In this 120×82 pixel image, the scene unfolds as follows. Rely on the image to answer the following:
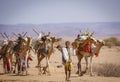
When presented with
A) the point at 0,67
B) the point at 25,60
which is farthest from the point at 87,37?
the point at 0,67

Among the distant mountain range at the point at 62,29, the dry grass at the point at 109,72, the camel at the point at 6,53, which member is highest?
the distant mountain range at the point at 62,29

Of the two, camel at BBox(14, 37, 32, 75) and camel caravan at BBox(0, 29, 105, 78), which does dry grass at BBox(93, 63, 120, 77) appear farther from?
camel at BBox(14, 37, 32, 75)

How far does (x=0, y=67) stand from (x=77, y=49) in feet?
30.6

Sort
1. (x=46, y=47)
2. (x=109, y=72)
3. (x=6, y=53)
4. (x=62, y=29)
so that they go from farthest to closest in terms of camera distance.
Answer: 1. (x=62, y=29)
2. (x=6, y=53)
3. (x=109, y=72)
4. (x=46, y=47)

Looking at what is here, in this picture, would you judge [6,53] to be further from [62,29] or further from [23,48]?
[62,29]

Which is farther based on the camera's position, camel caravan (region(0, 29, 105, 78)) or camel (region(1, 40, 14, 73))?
camel (region(1, 40, 14, 73))

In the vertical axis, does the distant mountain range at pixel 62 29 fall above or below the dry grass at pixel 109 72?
above

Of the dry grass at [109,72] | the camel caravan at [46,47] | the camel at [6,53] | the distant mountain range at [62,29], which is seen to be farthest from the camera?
the distant mountain range at [62,29]

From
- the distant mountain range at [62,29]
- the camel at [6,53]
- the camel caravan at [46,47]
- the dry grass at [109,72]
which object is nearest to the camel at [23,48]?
the camel caravan at [46,47]

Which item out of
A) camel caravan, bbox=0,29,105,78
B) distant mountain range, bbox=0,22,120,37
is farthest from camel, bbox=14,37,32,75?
distant mountain range, bbox=0,22,120,37

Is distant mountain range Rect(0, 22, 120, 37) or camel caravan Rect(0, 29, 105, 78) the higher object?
distant mountain range Rect(0, 22, 120, 37)

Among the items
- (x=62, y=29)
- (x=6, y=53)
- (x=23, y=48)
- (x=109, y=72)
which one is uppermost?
(x=62, y=29)

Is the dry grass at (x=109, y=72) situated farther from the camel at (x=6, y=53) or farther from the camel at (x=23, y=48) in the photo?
the camel at (x=6, y=53)

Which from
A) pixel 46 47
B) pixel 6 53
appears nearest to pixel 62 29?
pixel 6 53
